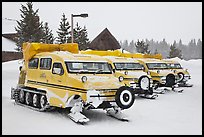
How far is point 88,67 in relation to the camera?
1189 centimetres

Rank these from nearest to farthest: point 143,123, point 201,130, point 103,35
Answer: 1. point 201,130
2. point 143,123
3. point 103,35

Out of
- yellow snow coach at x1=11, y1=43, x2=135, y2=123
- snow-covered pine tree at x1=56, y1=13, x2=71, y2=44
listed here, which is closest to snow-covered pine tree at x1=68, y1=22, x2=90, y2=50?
snow-covered pine tree at x1=56, y1=13, x2=71, y2=44

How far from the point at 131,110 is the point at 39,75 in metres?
4.10

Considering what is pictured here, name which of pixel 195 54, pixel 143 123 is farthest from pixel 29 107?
pixel 195 54

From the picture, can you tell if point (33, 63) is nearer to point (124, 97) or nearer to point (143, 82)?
point (124, 97)

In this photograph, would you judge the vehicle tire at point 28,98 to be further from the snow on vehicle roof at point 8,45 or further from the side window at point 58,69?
the snow on vehicle roof at point 8,45

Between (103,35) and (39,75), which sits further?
(103,35)

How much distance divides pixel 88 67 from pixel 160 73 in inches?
339

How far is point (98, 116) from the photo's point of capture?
11.7 m

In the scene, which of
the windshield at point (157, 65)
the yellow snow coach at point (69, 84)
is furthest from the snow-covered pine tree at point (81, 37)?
the yellow snow coach at point (69, 84)

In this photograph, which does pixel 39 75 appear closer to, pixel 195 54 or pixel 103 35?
pixel 103 35

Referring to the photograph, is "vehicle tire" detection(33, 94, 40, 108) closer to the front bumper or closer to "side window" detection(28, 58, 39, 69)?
"side window" detection(28, 58, 39, 69)

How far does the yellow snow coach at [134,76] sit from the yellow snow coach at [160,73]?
63.2 inches

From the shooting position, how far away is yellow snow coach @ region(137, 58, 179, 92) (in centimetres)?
1912
